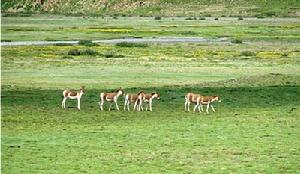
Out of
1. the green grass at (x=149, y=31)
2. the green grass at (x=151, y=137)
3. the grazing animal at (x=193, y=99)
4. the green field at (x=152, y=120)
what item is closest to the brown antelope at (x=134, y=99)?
the green field at (x=152, y=120)

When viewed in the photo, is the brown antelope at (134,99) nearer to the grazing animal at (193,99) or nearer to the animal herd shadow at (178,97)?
the animal herd shadow at (178,97)

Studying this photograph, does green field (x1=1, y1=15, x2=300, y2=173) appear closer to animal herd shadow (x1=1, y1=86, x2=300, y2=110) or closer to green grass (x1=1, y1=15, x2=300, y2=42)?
animal herd shadow (x1=1, y1=86, x2=300, y2=110)

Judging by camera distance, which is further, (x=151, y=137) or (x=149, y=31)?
(x=149, y=31)

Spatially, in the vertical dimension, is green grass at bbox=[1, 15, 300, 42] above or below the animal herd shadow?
below

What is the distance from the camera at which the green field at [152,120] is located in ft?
65.9

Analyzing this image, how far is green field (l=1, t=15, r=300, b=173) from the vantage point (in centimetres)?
2008

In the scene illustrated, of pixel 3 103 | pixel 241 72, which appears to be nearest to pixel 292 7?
pixel 241 72

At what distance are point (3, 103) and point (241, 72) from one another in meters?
20.7

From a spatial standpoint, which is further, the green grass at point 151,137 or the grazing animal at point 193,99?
the grazing animal at point 193,99

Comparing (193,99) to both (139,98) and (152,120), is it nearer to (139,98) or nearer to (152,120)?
(139,98)

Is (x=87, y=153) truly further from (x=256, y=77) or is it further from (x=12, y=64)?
(x=12, y=64)

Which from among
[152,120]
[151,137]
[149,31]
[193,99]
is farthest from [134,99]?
[149,31]

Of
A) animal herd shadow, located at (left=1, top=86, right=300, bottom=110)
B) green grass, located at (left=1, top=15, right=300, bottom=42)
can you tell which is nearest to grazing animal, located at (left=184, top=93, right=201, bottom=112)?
animal herd shadow, located at (left=1, top=86, right=300, bottom=110)

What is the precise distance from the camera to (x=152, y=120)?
91.9 ft
